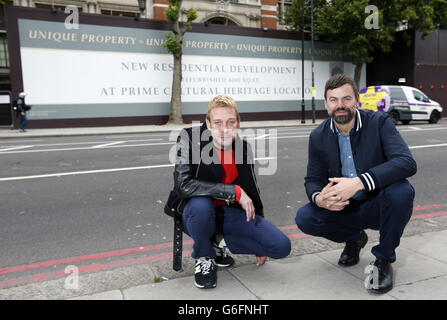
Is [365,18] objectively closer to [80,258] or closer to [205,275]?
[80,258]

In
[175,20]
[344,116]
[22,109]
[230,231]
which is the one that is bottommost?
[230,231]

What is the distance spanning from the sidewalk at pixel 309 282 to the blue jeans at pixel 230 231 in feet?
0.60

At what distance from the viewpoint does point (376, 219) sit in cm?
290

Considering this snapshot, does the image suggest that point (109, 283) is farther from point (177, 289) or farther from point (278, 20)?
point (278, 20)

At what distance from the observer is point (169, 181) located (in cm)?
664

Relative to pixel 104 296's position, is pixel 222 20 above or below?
above

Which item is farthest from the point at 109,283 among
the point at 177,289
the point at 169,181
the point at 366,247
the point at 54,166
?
the point at 54,166

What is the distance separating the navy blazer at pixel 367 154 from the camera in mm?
2688

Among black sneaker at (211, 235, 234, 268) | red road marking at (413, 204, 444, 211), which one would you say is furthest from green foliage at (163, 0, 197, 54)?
black sneaker at (211, 235, 234, 268)

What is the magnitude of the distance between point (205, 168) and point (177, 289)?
0.89 metres

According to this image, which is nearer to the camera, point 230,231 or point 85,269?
point 230,231

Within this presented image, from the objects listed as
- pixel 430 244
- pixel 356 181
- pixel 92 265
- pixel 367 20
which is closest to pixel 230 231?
pixel 356 181

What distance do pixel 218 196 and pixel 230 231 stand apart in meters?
0.37

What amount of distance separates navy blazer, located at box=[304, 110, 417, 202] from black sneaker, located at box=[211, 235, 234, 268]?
822mm
